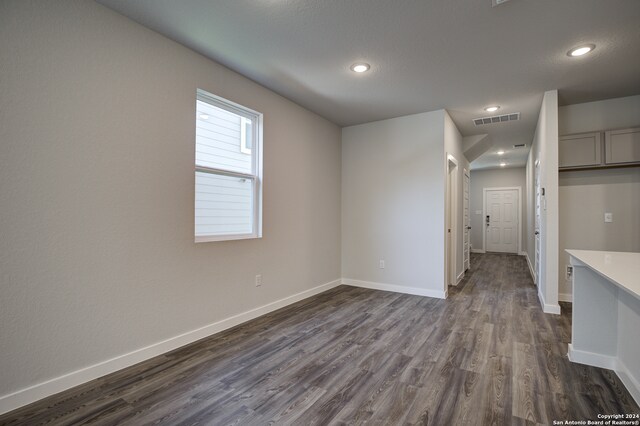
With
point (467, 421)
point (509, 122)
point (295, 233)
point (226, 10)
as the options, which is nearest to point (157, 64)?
point (226, 10)

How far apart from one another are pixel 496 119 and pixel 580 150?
1.20 meters

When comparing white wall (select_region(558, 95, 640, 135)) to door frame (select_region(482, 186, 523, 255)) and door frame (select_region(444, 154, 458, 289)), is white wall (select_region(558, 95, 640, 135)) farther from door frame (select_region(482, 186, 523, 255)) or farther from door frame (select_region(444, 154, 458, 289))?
door frame (select_region(482, 186, 523, 255))

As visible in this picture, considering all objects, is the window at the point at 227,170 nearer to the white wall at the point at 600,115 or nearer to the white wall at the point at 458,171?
the white wall at the point at 458,171

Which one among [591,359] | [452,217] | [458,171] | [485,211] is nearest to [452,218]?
[452,217]

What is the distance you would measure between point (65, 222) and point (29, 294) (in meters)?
0.46

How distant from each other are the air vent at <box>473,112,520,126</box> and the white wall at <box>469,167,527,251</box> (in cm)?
520

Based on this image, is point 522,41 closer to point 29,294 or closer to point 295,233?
point 295,233

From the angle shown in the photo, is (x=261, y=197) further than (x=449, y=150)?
No

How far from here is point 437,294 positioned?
421cm

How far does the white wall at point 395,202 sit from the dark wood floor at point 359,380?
44.5 inches

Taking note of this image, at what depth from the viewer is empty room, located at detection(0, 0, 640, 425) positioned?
1.82m

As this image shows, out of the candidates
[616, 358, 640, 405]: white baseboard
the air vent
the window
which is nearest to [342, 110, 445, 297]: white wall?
the air vent

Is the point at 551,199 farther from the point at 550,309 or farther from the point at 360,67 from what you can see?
the point at 360,67

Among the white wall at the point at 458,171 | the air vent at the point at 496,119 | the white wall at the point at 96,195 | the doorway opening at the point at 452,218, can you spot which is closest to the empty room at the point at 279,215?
the white wall at the point at 96,195
